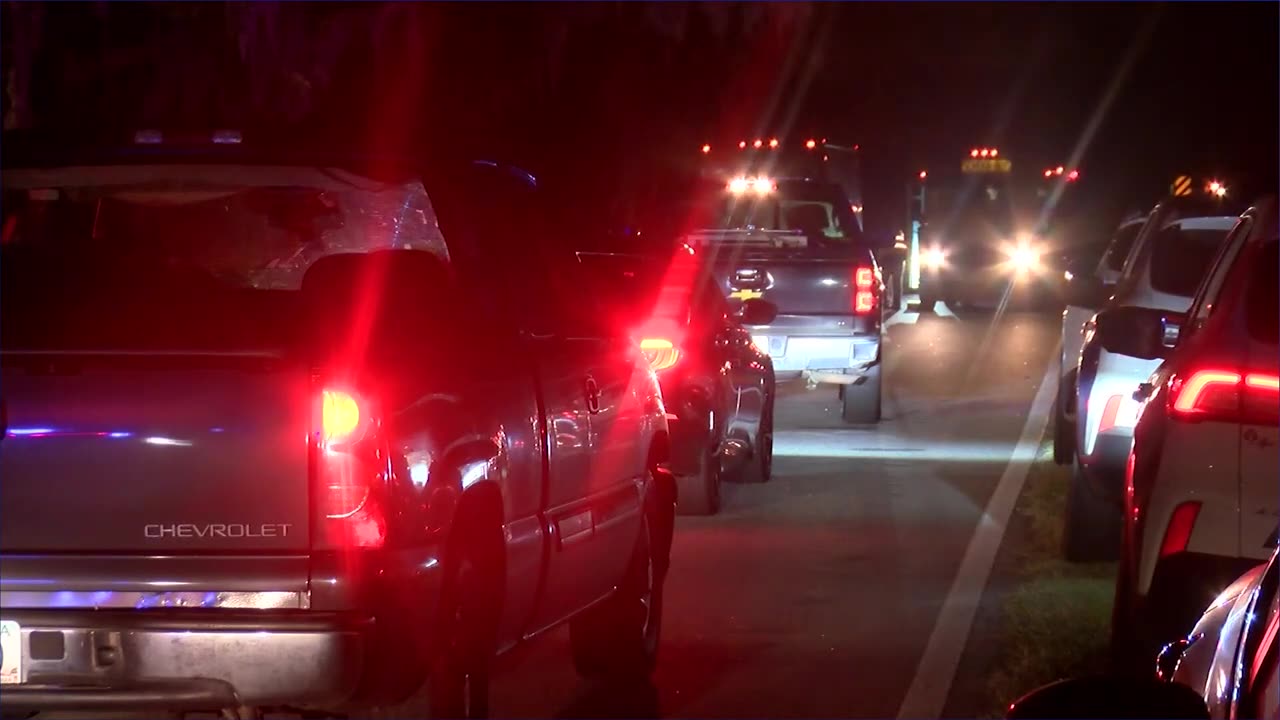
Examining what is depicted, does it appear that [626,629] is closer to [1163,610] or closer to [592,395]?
[592,395]

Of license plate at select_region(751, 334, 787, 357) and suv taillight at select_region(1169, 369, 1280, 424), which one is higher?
suv taillight at select_region(1169, 369, 1280, 424)

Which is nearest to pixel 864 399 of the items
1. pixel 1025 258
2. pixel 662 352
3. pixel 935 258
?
pixel 662 352

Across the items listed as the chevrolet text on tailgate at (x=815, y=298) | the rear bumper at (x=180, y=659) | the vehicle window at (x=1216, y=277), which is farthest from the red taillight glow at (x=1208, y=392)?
the chevrolet text on tailgate at (x=815, y=298)

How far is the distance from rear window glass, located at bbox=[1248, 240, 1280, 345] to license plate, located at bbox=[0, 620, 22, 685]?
3795mm

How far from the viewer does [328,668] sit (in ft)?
17.2

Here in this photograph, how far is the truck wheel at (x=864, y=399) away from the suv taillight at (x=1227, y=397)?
1045cm

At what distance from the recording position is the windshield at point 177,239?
583 centimetres

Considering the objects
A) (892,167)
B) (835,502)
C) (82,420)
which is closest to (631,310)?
(835,502)

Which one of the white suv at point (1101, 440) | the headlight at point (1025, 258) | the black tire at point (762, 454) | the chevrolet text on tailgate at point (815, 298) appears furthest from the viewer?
the headlight at point (1025, 258)

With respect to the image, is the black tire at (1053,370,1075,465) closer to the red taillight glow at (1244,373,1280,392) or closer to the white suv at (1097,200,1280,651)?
the white suv at (1097,200,1280,651)

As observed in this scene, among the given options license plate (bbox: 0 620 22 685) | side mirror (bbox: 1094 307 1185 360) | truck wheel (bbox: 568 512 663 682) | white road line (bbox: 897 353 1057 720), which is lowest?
white road line (bbox: 897 353 1057 720)

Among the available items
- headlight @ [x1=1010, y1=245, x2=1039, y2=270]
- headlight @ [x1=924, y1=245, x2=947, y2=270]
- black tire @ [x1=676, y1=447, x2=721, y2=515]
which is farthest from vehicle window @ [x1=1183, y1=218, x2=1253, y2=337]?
headlight @ [x1=1010, y1=245, x2=1039, y2=270]

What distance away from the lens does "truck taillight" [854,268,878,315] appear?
1669 centimetres

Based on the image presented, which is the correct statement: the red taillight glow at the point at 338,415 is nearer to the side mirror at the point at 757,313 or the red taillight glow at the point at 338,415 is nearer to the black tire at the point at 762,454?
the black tire at the point at 762,454
